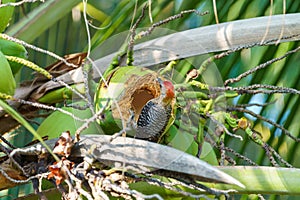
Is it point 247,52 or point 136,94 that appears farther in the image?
point 247,52

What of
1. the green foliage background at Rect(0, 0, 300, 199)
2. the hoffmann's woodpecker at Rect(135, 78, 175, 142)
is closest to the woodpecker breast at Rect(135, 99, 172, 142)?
the hoffmann's woodpecker at Rect(135, 78, 175, 142)

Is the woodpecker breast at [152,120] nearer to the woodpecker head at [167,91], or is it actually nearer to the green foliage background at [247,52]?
the woodpecker head at [167,91]

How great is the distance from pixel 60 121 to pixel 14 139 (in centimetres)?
63

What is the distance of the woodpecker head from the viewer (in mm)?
653

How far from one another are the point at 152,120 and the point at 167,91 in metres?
0.04

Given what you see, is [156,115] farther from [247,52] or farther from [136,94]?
[247,52]

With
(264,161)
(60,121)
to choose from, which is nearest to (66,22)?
(264,161)

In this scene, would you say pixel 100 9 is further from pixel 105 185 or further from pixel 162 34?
pixel 105 185

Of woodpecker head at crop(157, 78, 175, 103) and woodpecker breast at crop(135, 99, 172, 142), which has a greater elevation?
woodpecker head at crop(157, 78, 175, 103)

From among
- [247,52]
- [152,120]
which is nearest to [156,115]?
[152,120]

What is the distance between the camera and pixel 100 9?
4.82ft

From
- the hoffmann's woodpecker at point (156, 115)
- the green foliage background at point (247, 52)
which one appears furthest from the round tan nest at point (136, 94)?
the green foliage background at point (247, 52)

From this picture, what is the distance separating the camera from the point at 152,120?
67cm

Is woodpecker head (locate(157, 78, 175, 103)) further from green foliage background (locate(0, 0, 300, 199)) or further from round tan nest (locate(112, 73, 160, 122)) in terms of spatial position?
green foliage background (locate(0, 0, 300, 199))
